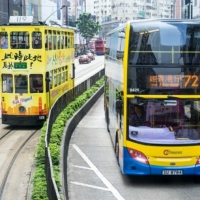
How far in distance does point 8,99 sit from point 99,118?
480cm

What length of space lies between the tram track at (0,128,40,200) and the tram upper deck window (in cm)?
341

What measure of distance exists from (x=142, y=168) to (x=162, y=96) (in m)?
1.74

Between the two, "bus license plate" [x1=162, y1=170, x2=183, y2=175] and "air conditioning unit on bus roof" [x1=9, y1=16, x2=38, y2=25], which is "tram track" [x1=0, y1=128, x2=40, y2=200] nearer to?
"bus license plate" [x1=162, y1=170, x2=183, y2=175]

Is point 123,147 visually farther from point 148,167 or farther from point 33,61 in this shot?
point 33,61

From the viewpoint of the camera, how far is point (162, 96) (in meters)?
11.0

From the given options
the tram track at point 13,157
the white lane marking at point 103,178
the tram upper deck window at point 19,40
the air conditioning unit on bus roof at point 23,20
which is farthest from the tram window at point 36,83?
the white lane marking at point 103,178

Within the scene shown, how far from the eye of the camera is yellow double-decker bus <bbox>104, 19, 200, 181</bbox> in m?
11.0

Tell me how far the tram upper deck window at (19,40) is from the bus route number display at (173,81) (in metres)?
8.94

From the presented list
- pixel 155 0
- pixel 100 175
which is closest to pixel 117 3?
pixel 155 0

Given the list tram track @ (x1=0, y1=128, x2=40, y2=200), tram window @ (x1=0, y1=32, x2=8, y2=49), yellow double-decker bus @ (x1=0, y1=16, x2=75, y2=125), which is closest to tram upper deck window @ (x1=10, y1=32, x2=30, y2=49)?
yellow double-decker bus @ (x1=0, y1=16, x2=75, y2=125)

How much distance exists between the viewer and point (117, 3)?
154 metres

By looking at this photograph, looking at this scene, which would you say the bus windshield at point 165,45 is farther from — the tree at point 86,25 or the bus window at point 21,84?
the tree at point 86,25

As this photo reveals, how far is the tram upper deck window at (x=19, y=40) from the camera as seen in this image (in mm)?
18781

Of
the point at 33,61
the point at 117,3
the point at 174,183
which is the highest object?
the point at 117,3
